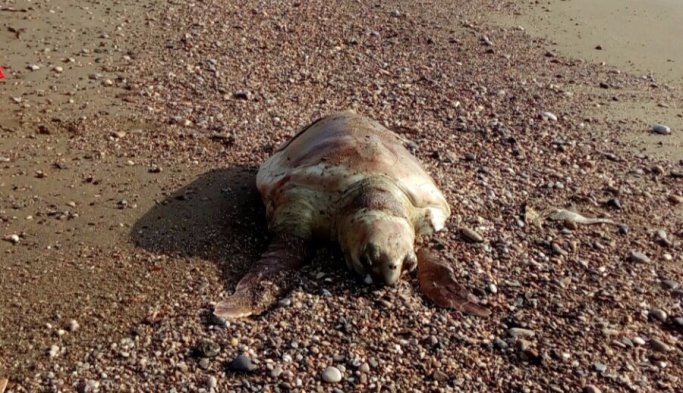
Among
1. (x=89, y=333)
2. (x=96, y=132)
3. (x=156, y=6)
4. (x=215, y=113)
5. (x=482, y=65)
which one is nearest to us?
(x=89, y=333)

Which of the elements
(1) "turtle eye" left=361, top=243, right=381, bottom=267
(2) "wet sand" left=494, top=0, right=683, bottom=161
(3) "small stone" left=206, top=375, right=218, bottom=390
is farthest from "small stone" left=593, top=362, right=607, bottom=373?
(2) "wet sand" left=494, top=0, right=683, bottom=161

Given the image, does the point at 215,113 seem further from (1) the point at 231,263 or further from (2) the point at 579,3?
(2) the point at 579,3

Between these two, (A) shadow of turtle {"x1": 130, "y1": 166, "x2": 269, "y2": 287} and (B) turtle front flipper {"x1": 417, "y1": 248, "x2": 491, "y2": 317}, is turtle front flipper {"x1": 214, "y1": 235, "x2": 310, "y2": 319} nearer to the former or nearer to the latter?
(A) shadow of turtle {"x1": 130, "y1": 166, "x2": 269, "y2": 287}

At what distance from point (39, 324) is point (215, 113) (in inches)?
102

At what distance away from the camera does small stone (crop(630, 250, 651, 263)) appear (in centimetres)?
407

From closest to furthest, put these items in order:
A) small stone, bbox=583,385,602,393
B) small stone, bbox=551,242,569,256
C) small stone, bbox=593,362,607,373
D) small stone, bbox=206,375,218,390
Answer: small stone, bbox=206,375,218,390
small stone, bbox=583,385,602,393
small stone, bbox=593,362,607,373
small stone, bbox=551,242,569,256

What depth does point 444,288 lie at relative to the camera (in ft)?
11.8

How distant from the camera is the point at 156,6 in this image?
761 cm

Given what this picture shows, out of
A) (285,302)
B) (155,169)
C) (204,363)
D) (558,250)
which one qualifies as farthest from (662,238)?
(155,169)

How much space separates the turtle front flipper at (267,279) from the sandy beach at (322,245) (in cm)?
7

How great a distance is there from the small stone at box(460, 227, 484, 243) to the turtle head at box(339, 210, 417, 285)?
467 mm

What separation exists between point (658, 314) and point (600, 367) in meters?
0.62

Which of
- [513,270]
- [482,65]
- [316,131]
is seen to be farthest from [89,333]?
[482,65]

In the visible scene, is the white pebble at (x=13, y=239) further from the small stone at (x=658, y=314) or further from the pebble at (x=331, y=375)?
the small stone at (x=658, y=314)
